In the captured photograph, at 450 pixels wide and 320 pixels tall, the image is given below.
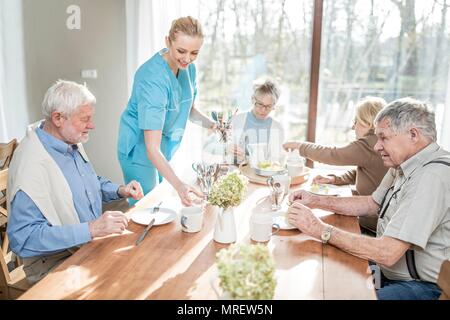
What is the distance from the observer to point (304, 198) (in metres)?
1.95

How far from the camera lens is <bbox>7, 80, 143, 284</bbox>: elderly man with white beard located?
1.52m

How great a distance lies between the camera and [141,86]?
2.16m

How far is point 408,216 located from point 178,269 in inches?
30.2

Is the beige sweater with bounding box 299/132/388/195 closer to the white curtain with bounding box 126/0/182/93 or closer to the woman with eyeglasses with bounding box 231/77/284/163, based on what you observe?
the woman with eyeglasses with bounding box 231/77/284/163

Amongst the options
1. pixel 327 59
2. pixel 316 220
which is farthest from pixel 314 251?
pixel 327 59

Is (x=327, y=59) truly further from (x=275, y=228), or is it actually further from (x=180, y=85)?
(x=275, y=228)

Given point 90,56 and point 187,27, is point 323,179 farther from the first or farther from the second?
point 90,56

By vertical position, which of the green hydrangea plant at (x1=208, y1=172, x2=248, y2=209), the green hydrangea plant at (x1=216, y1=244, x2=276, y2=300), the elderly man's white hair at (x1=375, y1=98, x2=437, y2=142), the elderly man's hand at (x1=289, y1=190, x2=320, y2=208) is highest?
the elderly man's white hair at (x1=375, y1=98, x2=437, y2=142)

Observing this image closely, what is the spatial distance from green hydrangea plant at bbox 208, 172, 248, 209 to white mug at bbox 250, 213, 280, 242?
0.12m

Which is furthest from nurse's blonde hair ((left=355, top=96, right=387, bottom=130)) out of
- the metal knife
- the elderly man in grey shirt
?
the metal knife

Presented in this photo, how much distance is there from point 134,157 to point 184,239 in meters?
0.95

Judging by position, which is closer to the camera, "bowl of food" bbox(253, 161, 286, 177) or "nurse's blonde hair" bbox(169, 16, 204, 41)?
"nurse's blonde hair" bbox(169, 16, 204, 41)

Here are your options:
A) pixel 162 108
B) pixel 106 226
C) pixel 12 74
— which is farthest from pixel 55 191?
pixel 12 74
